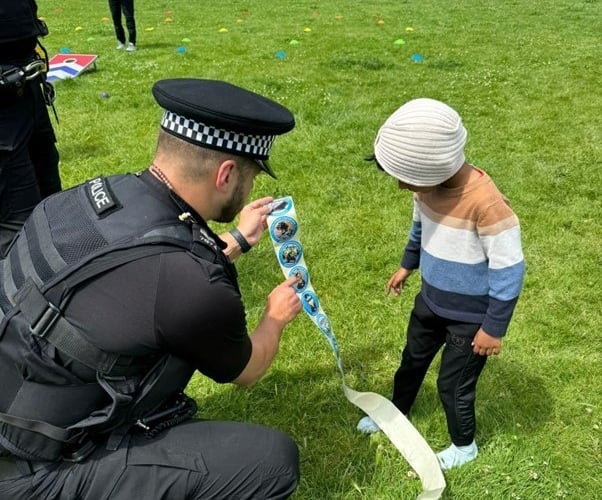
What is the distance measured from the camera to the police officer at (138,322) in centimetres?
166

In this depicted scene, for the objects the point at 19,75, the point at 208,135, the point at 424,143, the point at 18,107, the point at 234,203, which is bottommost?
the point at 18,107

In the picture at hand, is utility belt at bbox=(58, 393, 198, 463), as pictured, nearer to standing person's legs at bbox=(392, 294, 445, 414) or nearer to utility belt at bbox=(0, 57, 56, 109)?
standing person's legs at bbox=(392, 294, 445, 414)

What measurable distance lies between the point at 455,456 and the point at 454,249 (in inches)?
41.1

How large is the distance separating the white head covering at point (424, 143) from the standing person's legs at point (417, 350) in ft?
2.25

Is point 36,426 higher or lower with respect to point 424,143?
lower

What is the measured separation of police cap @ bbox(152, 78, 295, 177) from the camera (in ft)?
5.77

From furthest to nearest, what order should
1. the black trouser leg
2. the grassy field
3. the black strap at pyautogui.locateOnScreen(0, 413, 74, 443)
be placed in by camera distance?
the grassy field, the black trouser leg, the black strap at pyautogui.locateOnScreen(0, 413, 74, 443)

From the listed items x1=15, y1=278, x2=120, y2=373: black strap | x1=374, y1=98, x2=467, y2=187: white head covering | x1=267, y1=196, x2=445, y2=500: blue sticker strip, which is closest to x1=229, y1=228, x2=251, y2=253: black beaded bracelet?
x1=267, y1=196, x2=445, y2=500: blue sticker strip

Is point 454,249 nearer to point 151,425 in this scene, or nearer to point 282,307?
point 282,307

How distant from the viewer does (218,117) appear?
1744 millimetres

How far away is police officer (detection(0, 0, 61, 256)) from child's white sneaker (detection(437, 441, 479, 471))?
7.82 ft

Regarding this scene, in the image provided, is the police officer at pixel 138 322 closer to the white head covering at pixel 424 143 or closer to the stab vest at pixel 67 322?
the stab vest at pixel 67 322

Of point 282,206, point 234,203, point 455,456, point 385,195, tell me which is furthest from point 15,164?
point 385,195

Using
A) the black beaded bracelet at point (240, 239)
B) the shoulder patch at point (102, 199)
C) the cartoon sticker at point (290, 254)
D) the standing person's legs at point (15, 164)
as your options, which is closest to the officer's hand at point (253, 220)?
the black beaded bracelet at point (240, 239)
